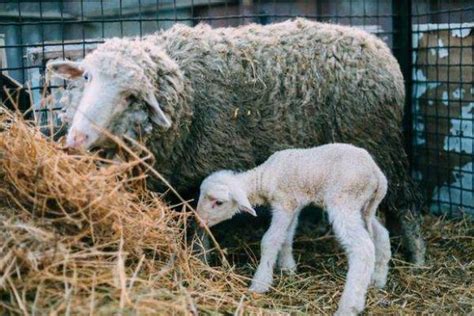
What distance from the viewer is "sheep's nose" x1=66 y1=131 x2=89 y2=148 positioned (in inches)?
157

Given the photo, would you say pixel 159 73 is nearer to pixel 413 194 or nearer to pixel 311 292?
pixel 311 292

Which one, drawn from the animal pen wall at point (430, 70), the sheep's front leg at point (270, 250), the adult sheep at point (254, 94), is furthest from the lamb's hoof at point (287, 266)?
the animal pen wall at point (430, 70)

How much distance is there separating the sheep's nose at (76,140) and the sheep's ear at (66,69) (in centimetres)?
67

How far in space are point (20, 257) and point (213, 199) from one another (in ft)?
5.19

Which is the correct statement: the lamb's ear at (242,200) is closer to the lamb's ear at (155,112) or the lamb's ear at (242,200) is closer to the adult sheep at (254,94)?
the adult sheep at (254,94)

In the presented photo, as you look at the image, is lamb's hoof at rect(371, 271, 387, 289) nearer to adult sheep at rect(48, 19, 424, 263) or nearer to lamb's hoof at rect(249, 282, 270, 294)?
adult sheep at rect(48, 19, 424, 263)

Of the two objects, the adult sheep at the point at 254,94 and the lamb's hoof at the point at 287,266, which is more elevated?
the adult sheep at the point at 254,94

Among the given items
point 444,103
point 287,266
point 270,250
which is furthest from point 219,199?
point 444,103

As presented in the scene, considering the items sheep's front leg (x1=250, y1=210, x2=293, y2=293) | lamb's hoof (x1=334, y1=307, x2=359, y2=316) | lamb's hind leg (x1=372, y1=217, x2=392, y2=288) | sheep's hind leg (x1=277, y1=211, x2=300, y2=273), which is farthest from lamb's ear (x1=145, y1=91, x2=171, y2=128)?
lamb's hind leg (x1=372, y1=217, x2=392, y2=288)

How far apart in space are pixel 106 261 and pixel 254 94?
6.41ft

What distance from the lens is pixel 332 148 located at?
4.60 meters

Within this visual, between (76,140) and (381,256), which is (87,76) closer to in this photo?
(76,140)

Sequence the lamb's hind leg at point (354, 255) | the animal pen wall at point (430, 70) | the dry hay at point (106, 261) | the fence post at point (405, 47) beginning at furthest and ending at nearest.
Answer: the fence post at point (405, 47), the animal pen wall at point (430, 70), the lamb's hind leg at point (354, 255), the dry hay at point (106, 261)

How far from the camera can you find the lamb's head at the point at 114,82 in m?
4.08
